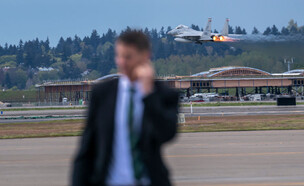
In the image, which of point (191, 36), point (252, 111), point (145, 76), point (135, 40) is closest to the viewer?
point (145, 76)

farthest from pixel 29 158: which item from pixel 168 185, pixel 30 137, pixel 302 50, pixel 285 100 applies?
pixel 285 100

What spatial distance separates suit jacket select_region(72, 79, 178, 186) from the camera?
481cm

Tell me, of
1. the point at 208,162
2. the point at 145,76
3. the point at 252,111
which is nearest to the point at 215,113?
the point at 252,111

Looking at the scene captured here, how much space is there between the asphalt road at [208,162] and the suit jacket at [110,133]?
7594mm

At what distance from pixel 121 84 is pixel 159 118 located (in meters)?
0.45

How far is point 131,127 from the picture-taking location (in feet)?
15.8

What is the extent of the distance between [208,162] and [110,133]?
37.3 feet


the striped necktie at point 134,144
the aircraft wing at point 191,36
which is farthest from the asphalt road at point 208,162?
the aircraft wing at point 191,36

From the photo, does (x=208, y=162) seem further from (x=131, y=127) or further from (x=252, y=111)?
(x=252, y=111)

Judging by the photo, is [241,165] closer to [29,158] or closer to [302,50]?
[29,158]

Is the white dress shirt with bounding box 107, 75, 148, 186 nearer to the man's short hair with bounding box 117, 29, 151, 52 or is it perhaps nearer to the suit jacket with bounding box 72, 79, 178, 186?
the suit jacket with bounding box 72, 79, 178, 186

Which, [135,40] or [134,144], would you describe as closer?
[134,144]

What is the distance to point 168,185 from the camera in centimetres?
503

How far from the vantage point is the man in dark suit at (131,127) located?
4793 millimetres
